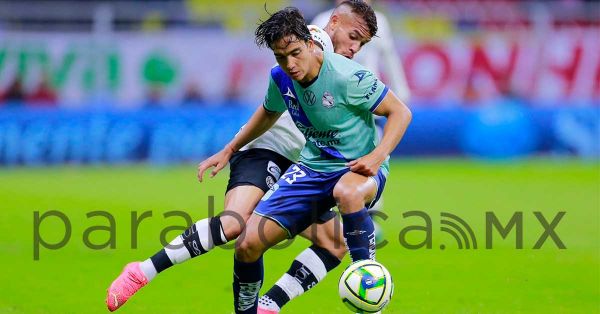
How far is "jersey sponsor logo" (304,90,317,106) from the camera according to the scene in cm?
604

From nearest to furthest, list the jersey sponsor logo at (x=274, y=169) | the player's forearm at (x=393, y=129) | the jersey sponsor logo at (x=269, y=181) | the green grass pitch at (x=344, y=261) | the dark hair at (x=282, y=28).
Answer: the dark hair at (x=282, y=28) < the player's forearm at (x=393, y=129) < the jersey sponsor logo at (x=269, y=181) < the jersey sponsor logo at (x=274, y=169) < the green grass pitch at (x=344, y=261)

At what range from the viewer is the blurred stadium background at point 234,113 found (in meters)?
11.9

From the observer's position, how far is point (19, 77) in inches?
693

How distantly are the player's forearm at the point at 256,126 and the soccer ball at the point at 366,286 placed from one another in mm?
1276

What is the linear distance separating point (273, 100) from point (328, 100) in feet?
1.88

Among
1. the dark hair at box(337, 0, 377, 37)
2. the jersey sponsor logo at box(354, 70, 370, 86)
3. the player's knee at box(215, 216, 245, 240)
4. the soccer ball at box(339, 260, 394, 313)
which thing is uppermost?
the dark hair at box(337, 0, 377, 37)

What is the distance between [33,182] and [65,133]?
97.9 inches

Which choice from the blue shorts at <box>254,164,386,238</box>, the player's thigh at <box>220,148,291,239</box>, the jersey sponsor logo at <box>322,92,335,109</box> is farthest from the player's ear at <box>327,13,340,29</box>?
the blue shorts at <box>254,164,386,238</box>

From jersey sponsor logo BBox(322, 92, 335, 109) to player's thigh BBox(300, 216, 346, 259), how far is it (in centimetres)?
115

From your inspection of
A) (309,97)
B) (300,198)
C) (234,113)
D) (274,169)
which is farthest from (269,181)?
(234,113)

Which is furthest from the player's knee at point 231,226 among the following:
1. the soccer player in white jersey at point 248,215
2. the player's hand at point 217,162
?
the player's hand at point 217,162

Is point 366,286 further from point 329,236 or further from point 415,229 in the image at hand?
point 415,229

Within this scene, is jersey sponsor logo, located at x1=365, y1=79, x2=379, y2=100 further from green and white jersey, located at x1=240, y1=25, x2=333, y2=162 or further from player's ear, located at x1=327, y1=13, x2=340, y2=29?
green and white jersey, located at x1=240, y1=25, x2=333, y2=162

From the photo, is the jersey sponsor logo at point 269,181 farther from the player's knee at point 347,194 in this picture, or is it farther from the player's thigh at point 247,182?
the player's knee at point 347,194
